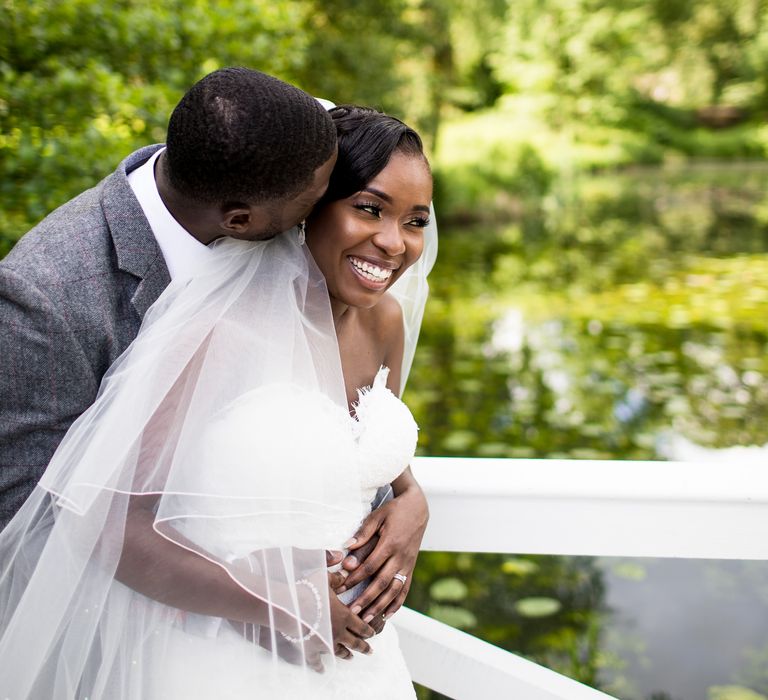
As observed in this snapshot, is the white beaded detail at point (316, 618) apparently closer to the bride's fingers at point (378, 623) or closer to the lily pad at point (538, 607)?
the bride's fingers at point (378, 623)

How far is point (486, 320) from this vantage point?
8445mm

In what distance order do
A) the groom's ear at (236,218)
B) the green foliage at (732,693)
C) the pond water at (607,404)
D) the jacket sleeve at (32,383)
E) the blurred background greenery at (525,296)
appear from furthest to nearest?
the pond water at (607,404) < the blurred background greenery at (525,296) < the green foliage at (732,693) < the groom's ear at (236,218) < the jacket sleeve at (32,383)

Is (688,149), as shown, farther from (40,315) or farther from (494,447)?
(40,315)

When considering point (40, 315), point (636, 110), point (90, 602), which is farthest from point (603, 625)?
point (636, 110)

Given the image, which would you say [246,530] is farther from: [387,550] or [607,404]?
[607,404]

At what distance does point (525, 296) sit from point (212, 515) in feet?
27.8

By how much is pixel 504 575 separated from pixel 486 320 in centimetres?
468

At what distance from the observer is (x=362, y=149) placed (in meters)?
1.56

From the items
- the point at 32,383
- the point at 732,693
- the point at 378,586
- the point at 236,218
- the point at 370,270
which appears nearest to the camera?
the point at 32,383

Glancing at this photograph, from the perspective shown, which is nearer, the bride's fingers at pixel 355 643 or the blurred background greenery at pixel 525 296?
the bride's fingers at pixel 355 643

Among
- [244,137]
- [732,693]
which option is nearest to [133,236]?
[244,137]

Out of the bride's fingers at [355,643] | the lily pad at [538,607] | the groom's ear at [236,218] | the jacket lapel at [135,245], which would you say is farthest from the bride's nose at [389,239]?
the lily pad at [538,607]

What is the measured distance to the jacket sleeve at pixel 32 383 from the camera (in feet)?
4.08

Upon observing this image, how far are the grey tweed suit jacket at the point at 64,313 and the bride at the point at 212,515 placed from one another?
0.05m
